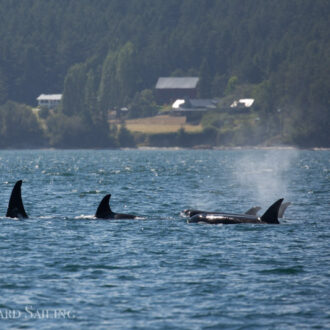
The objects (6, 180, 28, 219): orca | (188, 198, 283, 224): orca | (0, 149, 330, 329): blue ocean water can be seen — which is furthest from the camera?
(6, 180, 28, 219): orca

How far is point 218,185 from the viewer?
2923 inches

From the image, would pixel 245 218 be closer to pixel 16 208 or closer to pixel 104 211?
pixel 104 211

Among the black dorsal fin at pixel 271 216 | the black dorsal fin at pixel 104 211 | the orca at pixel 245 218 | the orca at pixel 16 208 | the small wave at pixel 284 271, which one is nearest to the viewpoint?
the small wave at pixel 284 271

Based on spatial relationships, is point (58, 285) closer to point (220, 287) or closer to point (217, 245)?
point (220, 287)

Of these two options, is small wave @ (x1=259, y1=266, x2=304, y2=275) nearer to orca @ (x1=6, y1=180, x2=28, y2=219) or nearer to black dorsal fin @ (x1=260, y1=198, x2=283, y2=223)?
black dorsal fin @ (x1=260, y1=198, x2=283, y2=223)

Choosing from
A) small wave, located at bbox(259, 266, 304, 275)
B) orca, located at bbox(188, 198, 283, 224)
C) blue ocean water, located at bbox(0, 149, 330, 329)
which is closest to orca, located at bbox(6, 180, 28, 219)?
blue ocean water, located at bbox(0, 149, 330, 329)

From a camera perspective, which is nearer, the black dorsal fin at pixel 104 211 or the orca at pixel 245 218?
the orca at pixel 245 218

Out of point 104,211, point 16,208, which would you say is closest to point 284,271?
point 104,211

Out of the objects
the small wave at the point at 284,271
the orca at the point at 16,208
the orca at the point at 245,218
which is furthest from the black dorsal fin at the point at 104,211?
the small wave at the point at 284,271

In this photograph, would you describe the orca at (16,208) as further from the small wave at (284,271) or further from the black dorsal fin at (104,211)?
the small wave at (284,271)

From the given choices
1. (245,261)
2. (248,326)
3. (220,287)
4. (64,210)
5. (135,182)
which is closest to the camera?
(248,326)

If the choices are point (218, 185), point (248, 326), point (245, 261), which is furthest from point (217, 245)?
point (218, 185)

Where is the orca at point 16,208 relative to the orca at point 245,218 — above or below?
above

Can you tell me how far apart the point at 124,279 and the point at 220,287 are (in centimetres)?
309
